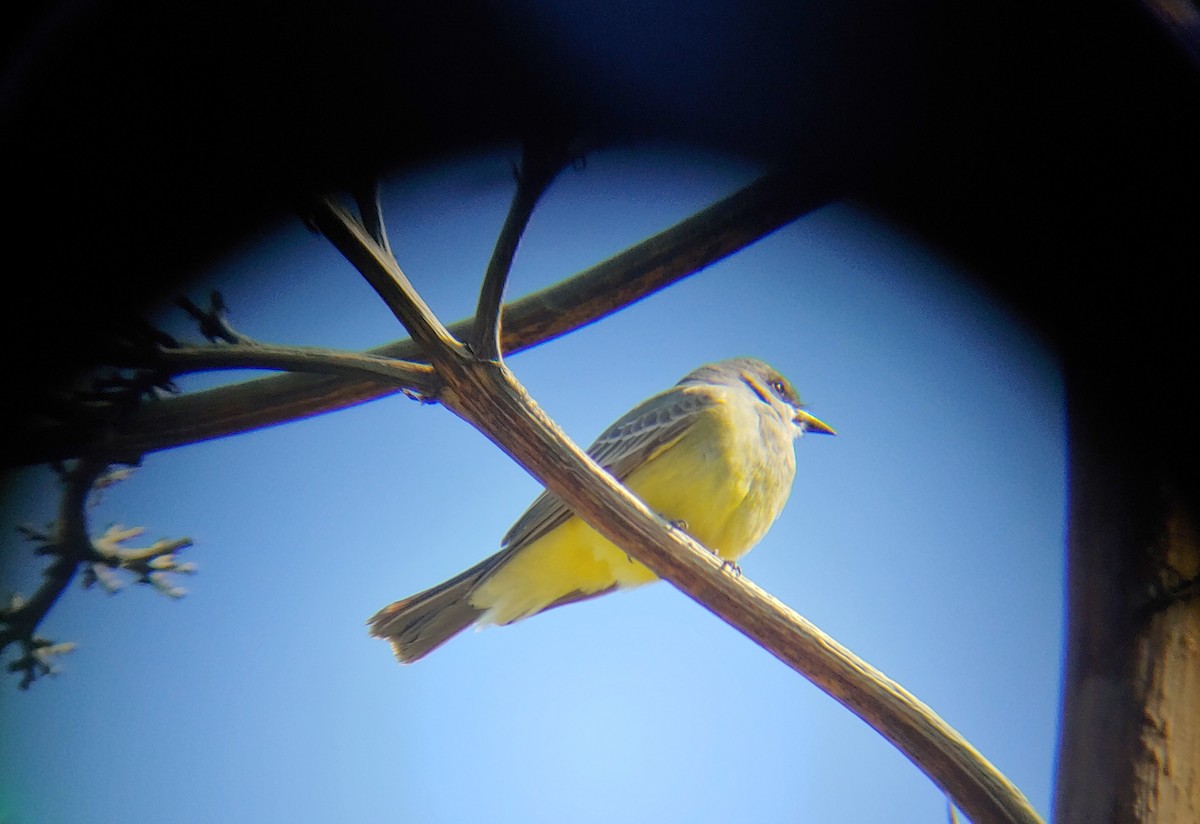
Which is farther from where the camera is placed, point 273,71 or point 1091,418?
point 1091,418

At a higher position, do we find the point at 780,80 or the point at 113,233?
the point at 780,80

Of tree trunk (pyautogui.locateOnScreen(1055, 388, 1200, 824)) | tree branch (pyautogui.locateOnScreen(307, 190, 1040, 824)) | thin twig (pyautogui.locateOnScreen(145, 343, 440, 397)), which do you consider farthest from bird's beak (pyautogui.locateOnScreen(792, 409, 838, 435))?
thin twig (pyautogui.locateOnScreen(145, 343, 440, 397))

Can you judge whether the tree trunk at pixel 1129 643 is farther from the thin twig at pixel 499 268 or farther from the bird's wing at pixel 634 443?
the thin twig at pixel 499 268

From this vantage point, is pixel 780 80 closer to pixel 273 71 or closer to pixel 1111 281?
pixel 1111 281

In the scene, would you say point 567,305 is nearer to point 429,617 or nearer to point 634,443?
point 634,443

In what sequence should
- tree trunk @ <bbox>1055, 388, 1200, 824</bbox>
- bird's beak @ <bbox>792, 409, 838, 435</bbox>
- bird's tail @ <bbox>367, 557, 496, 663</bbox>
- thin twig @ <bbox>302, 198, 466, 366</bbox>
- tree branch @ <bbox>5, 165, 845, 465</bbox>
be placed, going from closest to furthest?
thin twig @ <bbox>302, 198, 466, 366</bbox> → tree trunk @ <bbox>1055, 388, 1200, 824</bbox> → tree branch @ <bbox>5, 165, 845, 465</bbox> → bird's tail @ <bbox>367, 557, 496, 663</bbox> → bird's beak @ <bbox>792, 409, 838, 435</bbox>

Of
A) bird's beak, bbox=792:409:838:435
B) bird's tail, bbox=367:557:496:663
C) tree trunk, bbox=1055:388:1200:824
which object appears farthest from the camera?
bird's beak, bbox=792:409:838:435

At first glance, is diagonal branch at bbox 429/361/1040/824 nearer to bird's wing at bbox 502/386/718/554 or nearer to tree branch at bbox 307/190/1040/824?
tree branch at bbox 307/190/1040/824

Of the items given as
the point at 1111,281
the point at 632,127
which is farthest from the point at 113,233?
the point at 1111,281
